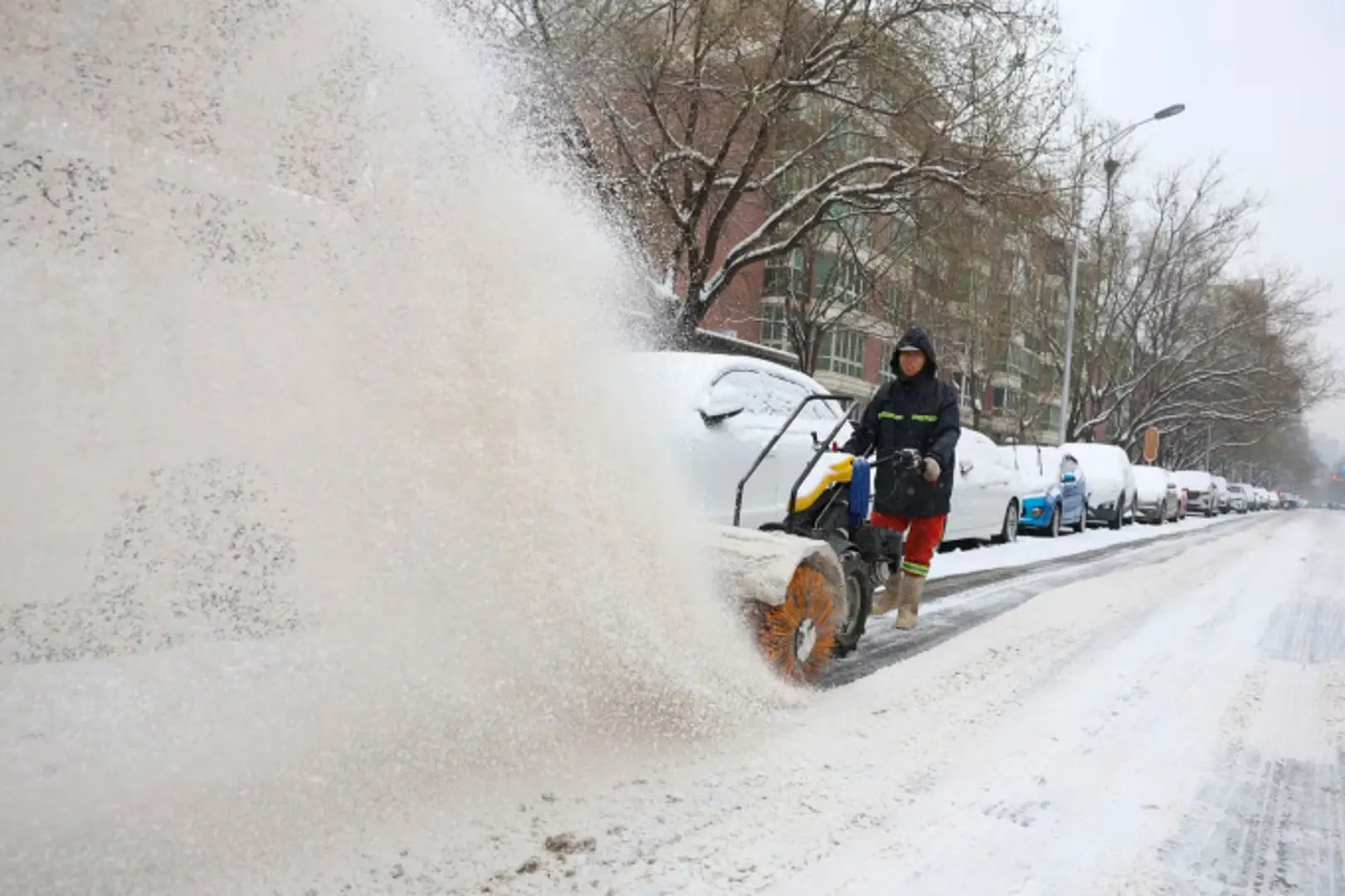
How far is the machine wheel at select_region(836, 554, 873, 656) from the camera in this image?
445cm

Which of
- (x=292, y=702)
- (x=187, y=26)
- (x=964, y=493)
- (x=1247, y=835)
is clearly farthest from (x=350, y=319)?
(x=964, y=493)

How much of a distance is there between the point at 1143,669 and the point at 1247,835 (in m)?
2.15

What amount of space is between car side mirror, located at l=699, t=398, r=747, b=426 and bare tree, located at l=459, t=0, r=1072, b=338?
6.67 m

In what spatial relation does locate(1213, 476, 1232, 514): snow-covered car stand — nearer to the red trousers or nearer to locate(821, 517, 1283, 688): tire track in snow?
locate(821, 517, 1283, 688): tire track in snow

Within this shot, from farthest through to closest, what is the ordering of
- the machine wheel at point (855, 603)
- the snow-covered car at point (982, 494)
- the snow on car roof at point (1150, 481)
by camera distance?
the snow on car roof at point (1150, 481) → the snow-covered car at point (982, 494) → the machine wheel at point (855, 603)

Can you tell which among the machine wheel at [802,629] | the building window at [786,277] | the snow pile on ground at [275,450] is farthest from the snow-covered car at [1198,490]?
the snow pile on ground at [275,450]

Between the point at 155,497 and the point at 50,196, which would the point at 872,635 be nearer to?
the point at 155,497

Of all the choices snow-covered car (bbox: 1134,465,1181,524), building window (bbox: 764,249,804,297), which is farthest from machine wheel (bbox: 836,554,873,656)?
snow-covered car (bbox: 1134,465,1181,524)

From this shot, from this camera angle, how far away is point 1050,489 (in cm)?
1525

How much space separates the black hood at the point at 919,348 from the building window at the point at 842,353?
106 feet

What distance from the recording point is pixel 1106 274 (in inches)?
1385

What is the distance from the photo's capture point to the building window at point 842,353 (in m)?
38.1

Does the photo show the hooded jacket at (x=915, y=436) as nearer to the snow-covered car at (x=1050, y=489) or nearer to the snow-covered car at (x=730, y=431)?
the snow-covered car at (x=730, y=431)

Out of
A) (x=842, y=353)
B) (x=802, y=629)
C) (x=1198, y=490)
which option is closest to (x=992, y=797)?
(x=802, y=629)
